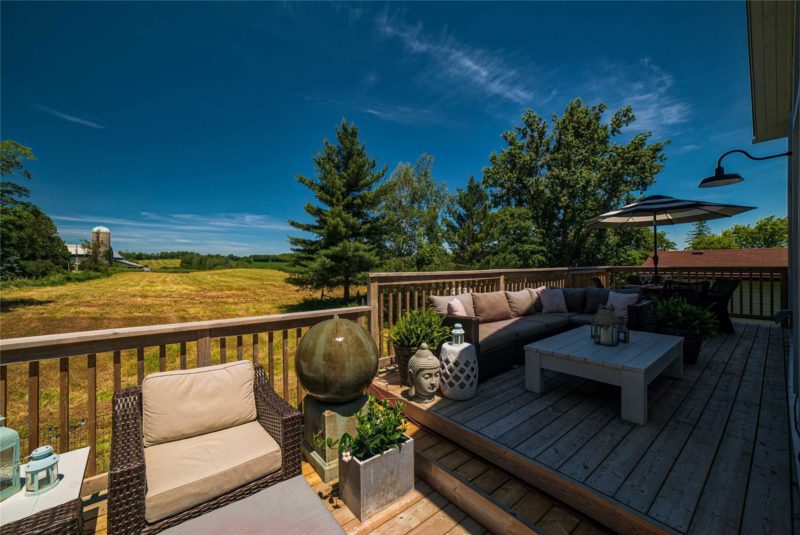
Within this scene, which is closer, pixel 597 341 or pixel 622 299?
pixel 597 341

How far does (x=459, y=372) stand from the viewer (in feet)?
9.14

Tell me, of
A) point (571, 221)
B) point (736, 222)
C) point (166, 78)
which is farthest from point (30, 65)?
point (736, 222)

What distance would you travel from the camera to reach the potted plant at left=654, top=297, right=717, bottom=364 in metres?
3.59

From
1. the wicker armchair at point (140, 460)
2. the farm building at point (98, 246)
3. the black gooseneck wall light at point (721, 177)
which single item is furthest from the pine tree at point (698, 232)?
the farm building at point (98, 246)

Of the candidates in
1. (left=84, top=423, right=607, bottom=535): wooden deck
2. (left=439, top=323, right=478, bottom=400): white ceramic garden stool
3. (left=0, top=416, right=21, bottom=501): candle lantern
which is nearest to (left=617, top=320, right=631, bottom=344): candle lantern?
(left=439, top=323, right=478, bottom=400): white ceramic garden stool

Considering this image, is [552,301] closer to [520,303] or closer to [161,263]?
[520,303]

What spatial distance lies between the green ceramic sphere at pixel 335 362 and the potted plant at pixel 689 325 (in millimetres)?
3771

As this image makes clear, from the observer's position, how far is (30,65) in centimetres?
831

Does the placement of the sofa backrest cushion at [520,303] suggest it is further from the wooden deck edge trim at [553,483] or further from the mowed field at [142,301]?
the mowed field at [142,301]

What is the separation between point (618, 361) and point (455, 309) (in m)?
1.58

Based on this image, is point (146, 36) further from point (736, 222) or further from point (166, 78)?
point (736, 222)

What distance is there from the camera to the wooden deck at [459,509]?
64.1 inches

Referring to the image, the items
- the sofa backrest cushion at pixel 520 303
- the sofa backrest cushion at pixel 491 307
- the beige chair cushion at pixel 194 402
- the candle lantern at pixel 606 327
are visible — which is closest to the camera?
the beige chair cushion at pixel 194 402

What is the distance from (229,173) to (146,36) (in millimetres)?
13215
